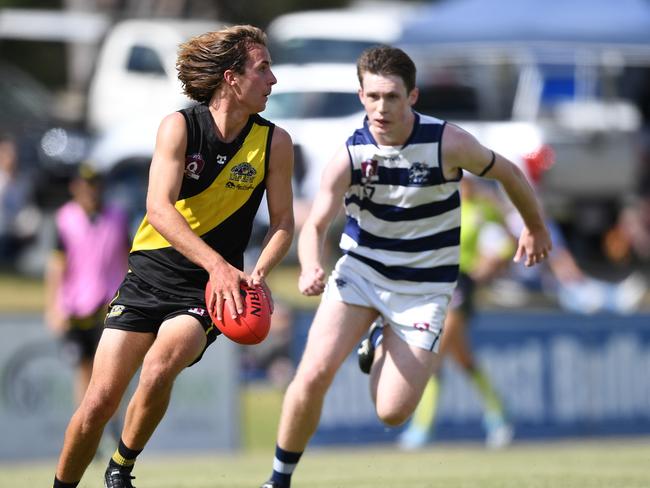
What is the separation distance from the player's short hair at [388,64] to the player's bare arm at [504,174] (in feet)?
1.07

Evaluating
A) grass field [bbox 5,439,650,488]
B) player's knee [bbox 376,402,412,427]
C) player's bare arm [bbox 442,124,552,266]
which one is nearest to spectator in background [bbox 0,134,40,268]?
grass field [bbox 5,439,650,488]

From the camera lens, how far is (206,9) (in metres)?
29.2

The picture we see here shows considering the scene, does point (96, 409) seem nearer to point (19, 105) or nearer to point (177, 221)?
point (177, 221)

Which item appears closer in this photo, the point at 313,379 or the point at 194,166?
the point at 194,166

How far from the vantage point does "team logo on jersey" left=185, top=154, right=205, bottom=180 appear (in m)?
6.12

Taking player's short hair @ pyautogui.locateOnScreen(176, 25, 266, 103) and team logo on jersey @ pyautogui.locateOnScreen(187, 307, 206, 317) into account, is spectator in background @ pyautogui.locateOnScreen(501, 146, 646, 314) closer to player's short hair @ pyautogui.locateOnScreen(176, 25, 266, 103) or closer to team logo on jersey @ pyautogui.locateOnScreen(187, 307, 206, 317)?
player's short hair @ pyautogui.locateOnScreen(176, 25, 266, 103)

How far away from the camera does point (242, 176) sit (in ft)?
20.3

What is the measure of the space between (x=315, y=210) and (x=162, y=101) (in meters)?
13.5

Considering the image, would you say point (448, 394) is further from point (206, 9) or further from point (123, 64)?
point (206, 9)

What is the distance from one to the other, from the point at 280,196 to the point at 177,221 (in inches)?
22.9

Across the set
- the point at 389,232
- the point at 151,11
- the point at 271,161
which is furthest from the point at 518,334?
the point at 151,11

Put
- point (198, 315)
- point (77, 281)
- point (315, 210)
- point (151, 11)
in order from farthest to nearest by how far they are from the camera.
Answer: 1. point (151, 11)
2. point (77, 281)
3. point (315, 210)
4. point (198, 315)

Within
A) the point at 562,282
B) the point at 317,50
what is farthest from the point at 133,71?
the point at 562,282

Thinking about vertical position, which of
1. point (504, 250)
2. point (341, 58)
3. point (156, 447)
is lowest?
point (156, 447)
